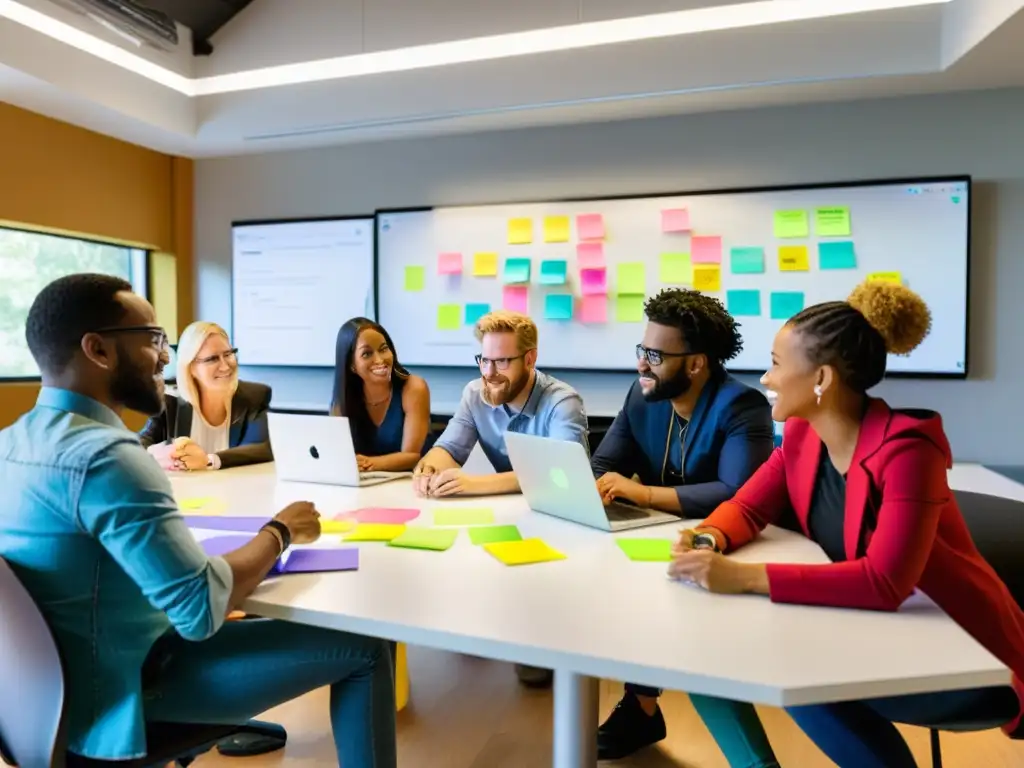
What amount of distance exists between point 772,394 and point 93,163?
3.83 metres

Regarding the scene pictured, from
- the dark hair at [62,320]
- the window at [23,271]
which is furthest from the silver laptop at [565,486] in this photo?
the window at [23,271]

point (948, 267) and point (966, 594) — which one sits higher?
point (948, 267)

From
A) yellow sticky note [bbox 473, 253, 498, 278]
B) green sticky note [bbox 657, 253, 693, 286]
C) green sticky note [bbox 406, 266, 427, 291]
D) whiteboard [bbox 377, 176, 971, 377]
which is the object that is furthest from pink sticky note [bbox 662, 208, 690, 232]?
green sticky note [bbox 406, 266, 427, 291]

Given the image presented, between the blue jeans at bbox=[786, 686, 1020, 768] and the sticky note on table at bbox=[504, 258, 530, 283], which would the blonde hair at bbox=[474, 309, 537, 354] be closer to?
the blue jeans at bbox=[786, 686, 1020, 768]

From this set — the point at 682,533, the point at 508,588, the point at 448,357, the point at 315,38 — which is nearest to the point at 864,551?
the point at 682,533

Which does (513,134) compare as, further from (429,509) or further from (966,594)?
(966,594)

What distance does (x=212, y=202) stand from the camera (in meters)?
4.48

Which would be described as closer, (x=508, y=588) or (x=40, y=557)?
(x=40, y=557)

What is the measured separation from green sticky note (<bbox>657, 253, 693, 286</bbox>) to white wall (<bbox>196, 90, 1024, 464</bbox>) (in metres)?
0.33

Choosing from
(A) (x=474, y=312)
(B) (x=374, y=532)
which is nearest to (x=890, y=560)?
(B) (x=374, y=532)

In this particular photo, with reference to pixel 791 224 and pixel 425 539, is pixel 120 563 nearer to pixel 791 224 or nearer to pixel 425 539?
pixel 425 539

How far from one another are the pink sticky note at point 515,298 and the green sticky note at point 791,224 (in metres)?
1.23

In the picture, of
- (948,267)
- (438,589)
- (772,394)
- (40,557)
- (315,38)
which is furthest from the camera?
(315,38)

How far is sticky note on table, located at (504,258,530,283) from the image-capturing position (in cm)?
376
